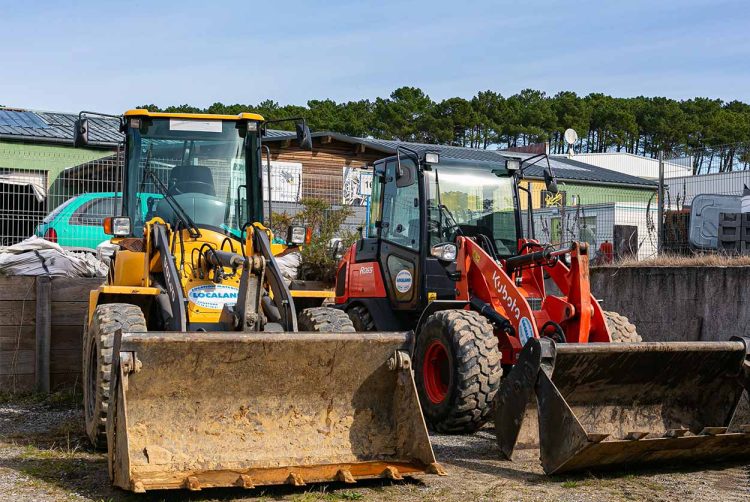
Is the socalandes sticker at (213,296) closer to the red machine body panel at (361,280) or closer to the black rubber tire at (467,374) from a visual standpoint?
the black rubber tire at (467,374)

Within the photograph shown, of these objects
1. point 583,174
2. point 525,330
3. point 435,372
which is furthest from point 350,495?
point 583,174

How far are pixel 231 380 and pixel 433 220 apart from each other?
357cm

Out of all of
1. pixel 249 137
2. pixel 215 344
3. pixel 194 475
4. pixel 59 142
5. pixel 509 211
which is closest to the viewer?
pixel 194 475

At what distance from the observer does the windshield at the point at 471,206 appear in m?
8.88

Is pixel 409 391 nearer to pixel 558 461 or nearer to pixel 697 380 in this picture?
pixel 558 461

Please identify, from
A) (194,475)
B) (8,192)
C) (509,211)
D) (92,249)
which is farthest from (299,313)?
(8,192)

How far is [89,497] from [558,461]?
2806 millimetres

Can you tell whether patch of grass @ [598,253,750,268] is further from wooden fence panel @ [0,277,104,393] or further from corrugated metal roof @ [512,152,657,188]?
corrugated metal roof @ [512,152,657,188]

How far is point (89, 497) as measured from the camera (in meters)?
5.23

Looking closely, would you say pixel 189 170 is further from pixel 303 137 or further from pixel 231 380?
pixel 231 380

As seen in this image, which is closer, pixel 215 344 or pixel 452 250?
pixel 215 344

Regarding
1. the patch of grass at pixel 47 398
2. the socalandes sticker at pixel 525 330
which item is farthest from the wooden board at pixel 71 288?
the socalandes sticker at pixel 525 330

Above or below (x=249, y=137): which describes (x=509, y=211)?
below

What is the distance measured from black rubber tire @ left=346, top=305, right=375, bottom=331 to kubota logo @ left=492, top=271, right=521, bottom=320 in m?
1.89
